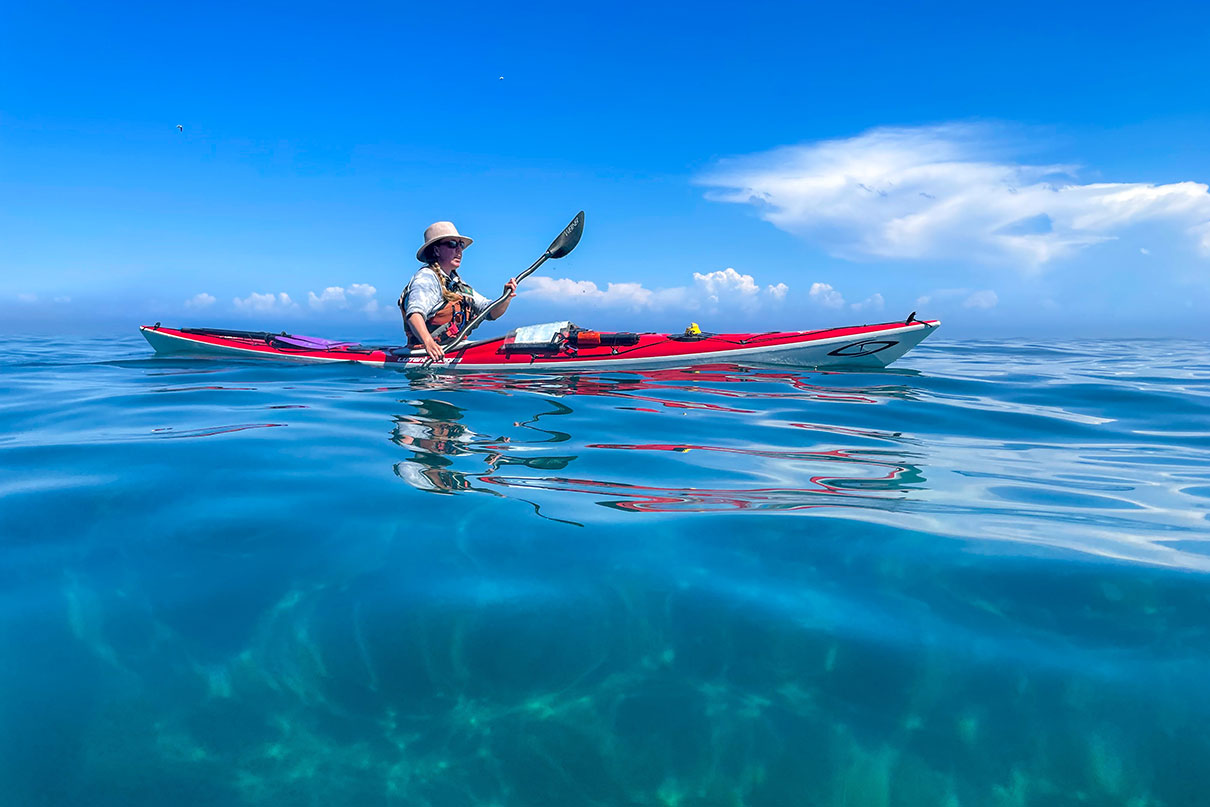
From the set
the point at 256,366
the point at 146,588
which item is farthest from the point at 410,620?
the point at 256,366

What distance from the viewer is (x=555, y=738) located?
63.4 inches

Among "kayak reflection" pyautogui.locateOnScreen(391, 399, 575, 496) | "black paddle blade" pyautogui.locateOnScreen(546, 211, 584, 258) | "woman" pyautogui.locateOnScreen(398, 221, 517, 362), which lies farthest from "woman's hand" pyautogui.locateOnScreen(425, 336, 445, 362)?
"kayak reflection" pyautogui.locateOnScreen(391, 399, 575, 496)

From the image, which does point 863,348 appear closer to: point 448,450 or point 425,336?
point 425,336

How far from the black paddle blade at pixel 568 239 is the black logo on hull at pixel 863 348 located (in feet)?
14.1

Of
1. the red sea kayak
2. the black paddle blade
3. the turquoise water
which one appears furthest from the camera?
the black paddle blade

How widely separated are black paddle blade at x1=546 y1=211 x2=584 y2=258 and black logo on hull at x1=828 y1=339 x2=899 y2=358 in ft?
14.1

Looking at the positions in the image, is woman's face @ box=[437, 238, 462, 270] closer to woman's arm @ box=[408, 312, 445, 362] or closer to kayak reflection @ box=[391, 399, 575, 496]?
woman's arm @ box=[408, 312, 445, 362]

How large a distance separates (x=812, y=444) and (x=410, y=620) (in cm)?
352

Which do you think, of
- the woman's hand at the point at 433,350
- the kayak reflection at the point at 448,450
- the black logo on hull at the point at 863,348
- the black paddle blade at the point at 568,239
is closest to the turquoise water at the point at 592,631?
the kayak reflection at the point at 448,450

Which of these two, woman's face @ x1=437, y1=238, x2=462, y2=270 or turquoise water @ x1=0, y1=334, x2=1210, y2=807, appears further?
woman's face @ x1=437, y1=238, x2=462, y2=270

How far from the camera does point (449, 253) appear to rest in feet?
29.1

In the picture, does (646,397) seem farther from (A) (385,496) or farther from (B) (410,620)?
(B) (410,620)

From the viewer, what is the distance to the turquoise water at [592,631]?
153 centimetres

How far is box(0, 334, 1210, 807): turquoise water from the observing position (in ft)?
5.03
